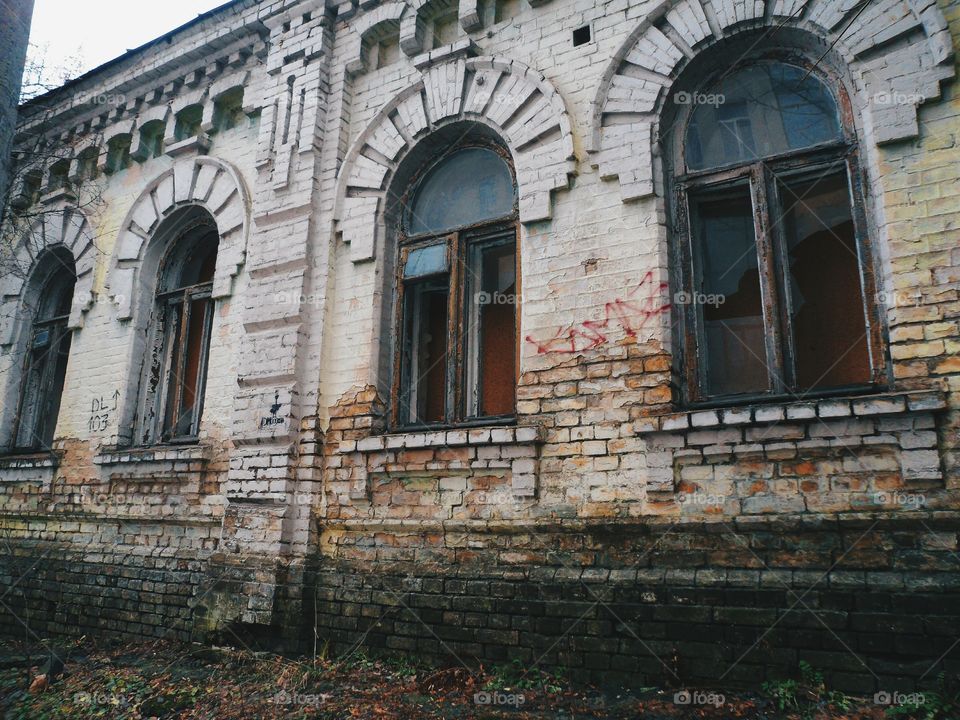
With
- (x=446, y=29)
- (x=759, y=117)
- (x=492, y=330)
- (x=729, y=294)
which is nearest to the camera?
(x=729, y=294)

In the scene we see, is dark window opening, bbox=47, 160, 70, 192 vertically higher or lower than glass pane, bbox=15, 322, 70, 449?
higher

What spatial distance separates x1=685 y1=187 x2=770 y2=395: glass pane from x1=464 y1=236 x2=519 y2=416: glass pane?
135cm

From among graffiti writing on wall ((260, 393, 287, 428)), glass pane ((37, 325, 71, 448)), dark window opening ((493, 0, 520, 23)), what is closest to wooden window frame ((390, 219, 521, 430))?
graffiti writing on wall ((260, 393, 287, 428))

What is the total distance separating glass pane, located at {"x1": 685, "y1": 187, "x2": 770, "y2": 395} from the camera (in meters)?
4.52

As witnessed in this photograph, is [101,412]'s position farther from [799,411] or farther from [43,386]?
[799,411]

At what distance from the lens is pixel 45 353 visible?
830cm

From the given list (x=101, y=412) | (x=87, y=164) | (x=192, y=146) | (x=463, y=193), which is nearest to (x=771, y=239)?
(x=463, y=193)

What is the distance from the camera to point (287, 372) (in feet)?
18.7

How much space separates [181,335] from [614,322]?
180 inches

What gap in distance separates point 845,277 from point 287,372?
4016mm

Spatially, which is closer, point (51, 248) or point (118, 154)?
point (118, 154)

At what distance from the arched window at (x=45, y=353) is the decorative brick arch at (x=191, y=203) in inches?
53.8

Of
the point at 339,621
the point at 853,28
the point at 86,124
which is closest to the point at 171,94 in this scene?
the point at 86,124

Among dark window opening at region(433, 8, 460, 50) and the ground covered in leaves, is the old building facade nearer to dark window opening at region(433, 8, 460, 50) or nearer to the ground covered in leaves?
dark window opening at region(433, 8, 460, 50)
